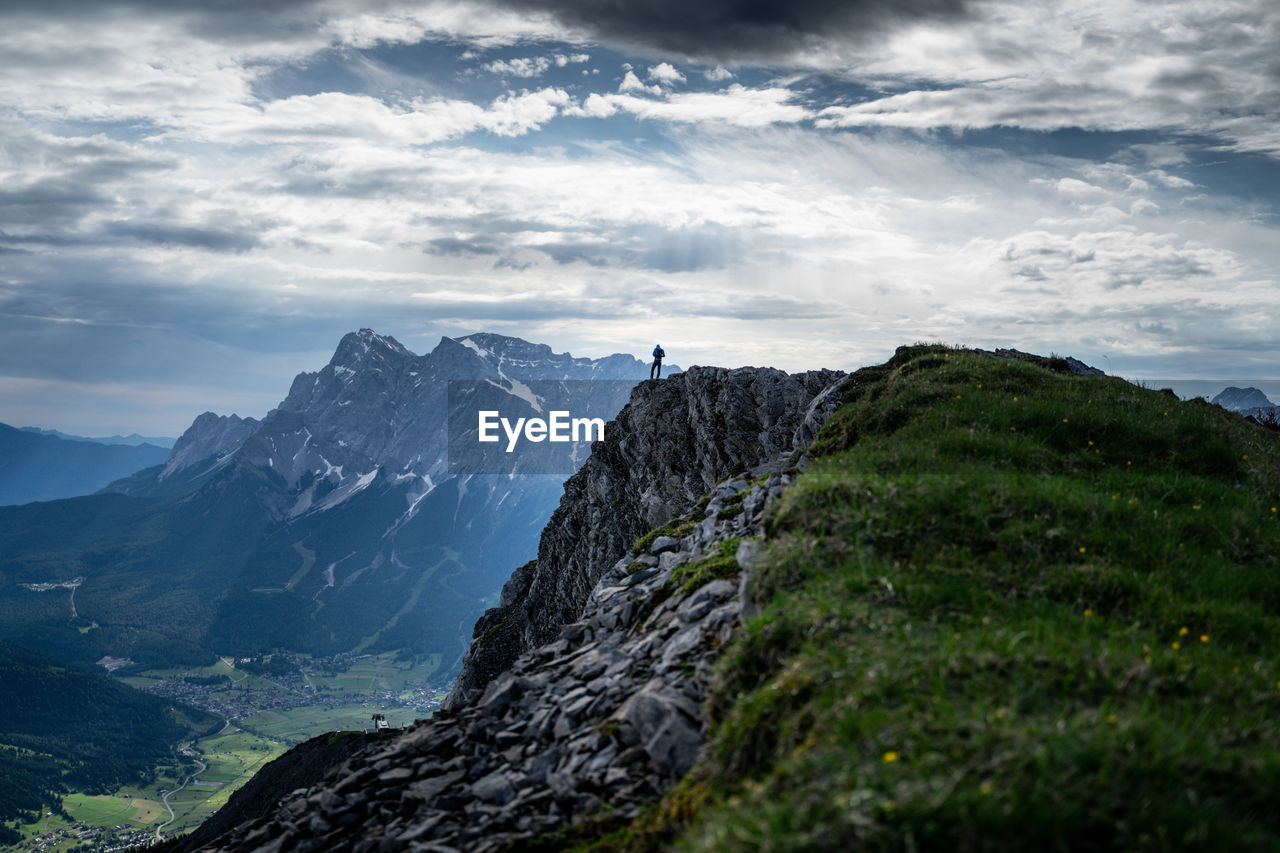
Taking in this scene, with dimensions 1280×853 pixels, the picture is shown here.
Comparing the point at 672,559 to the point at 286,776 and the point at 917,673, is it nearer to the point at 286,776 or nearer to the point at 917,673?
the point at 917,673

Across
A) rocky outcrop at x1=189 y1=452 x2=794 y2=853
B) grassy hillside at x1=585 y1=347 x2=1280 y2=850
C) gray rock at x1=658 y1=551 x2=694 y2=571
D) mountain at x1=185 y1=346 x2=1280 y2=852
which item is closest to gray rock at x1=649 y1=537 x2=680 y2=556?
mountain at x1=185 y1=346 x2=1280 y2=852

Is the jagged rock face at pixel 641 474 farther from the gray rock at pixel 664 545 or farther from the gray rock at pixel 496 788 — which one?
the gray rock at pixel 496 788

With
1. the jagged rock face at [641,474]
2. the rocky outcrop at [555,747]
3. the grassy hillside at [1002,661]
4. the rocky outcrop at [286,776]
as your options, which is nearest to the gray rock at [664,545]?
the rocky outcrop at [555,747]

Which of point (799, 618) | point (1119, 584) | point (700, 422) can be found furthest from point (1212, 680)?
point (700, 422)

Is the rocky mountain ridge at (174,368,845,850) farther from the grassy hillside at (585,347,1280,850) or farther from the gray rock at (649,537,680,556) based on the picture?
the grassy hillside at (585,347,1280,850)

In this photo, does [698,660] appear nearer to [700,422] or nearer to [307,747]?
[700,422]

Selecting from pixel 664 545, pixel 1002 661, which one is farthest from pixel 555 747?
pixel 664 545

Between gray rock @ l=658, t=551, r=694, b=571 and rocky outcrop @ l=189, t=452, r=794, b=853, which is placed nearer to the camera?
rocky outcrop @ l=189, t=452, r=794, b=853
